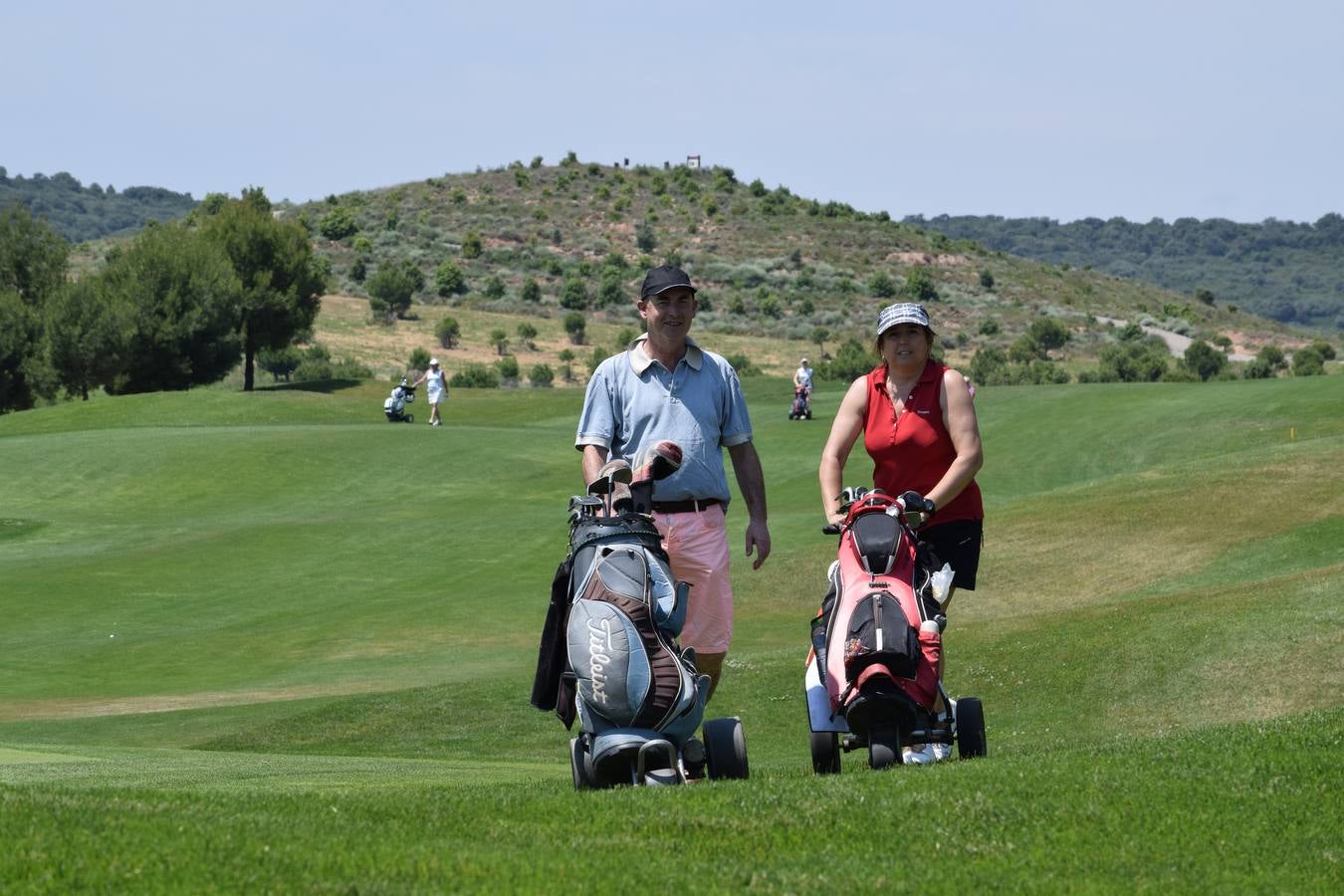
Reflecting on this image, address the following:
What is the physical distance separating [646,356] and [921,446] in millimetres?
1518

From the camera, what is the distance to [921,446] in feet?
30.8

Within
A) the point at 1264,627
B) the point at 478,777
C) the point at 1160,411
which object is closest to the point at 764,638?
the point at 1264,627

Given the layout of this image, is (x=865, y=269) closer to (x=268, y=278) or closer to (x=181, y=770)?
(x=268, y=278)

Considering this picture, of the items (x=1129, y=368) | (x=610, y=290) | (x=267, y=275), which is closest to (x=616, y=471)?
(x=267, y=275)

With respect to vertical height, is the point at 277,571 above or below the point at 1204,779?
below

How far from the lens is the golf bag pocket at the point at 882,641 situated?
27.0 feet

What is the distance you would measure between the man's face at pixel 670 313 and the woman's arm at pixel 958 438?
1410 mm

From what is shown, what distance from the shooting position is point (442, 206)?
145375 mm

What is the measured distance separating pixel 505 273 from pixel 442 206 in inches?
769

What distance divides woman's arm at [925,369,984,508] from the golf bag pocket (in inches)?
32.5

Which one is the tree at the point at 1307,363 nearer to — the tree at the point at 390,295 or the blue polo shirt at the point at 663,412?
the tree at the point at 390,295

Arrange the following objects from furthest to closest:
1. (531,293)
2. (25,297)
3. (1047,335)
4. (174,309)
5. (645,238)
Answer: (645,238), (531,293), (1047,335), (25,297), (174,309)

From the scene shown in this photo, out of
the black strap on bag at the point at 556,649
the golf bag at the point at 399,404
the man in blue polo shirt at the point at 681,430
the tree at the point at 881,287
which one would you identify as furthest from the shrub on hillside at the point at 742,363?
the black strap on bag at the point at 556,649

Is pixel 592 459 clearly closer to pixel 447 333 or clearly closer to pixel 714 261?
pixel 447 333
